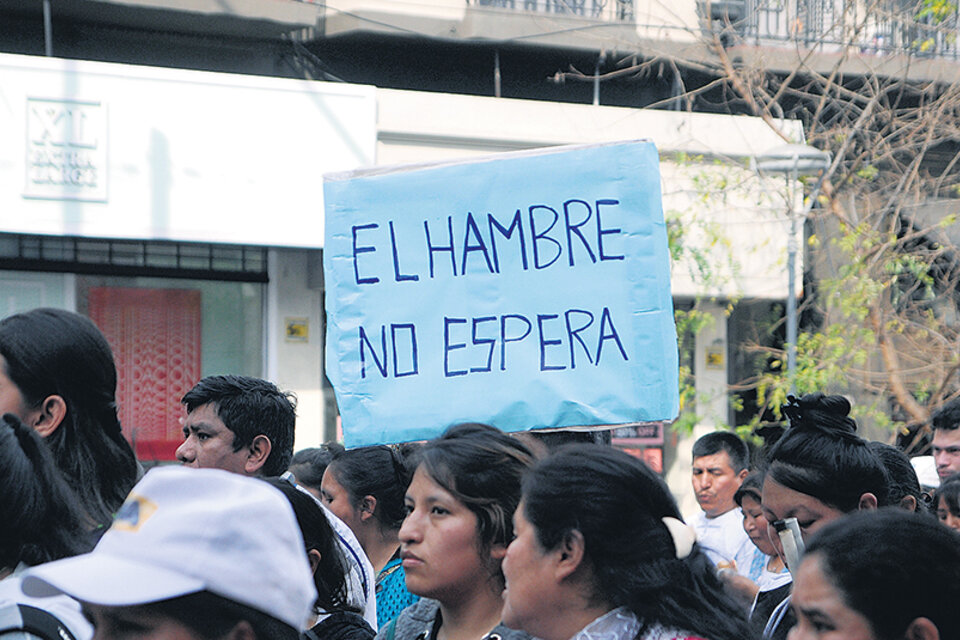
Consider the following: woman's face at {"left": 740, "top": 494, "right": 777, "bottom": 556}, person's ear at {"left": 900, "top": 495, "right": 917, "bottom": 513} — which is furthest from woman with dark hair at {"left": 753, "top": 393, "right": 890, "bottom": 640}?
woman's face at {"left": 740, "top": 494, "right": 777, "bottom": 556}

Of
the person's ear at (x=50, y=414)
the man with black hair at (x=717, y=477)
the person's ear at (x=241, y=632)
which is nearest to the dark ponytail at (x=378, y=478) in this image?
the person's ear at (x=50, y=414)

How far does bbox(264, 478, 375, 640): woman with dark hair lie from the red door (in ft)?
25.1

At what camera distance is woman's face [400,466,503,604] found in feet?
10.3

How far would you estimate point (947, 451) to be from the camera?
19.4ft

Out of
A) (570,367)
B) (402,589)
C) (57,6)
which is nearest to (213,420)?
(402,589)

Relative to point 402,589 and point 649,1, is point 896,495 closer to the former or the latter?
point 402,589

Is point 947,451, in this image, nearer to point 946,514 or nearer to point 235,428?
point 946,514

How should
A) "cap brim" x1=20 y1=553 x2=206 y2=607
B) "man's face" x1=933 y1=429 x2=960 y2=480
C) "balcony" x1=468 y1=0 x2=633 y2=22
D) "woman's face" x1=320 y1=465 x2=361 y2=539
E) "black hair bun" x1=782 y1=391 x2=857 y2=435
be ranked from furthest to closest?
"balcony" x1=468 y1=0 x2=633 y2=22, "man's face" x1=933 y1=429 x2=960 y2=480, "woman's face" x1=320 y1=465 x2=361 y2=539, "black hair bun" x1=782 y1=391 x2=857 y2=435, "cap brim" x1=20 y1=553 x2=206 y2=607

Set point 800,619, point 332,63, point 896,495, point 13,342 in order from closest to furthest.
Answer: point 800,619 → point 13,342 → point 896,495 → point 332,63

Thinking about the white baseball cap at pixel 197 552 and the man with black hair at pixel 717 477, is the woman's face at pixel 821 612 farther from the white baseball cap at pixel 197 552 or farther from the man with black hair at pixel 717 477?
the man with black hair at pixel 717 477

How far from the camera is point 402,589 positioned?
14.4ft

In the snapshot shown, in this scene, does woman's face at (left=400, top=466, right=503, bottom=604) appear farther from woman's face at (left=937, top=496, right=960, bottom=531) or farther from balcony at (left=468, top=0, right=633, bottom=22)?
balcony at (left=468, top=0, right=633, bottom=22)

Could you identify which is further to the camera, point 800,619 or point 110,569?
point 800,619

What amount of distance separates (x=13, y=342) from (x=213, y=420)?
4.88 ft
